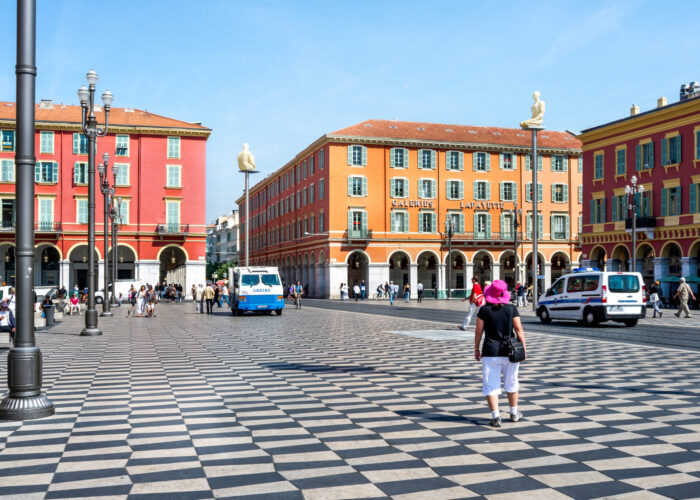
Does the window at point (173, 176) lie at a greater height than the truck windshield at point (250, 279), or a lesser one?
greater

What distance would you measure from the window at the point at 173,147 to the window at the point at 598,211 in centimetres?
3364

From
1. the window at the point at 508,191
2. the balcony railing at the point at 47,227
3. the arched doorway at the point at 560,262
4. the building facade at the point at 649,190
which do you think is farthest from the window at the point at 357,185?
the balcony railing at the point at 47,227

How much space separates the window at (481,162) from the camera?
71.7 m

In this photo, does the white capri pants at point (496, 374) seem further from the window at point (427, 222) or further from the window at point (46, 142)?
the window at point (427, 222)

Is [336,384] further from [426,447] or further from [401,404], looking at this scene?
[426,447]

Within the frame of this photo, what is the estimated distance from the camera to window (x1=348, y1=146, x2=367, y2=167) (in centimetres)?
6831

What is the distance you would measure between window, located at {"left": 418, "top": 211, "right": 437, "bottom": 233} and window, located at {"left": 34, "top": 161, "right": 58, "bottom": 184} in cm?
3194

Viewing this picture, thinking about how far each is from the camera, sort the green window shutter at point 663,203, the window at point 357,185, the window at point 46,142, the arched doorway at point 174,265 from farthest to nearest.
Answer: the window at point 357,185, the arched doorway at point 174,265, the window at point 46,142, the green window shutter at point 663,203

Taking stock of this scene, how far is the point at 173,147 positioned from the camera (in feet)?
206

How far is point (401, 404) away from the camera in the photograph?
9.63m

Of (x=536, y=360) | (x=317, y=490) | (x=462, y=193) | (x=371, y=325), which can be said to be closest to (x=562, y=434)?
(x=317, y=490)

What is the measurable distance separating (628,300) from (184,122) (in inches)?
1843

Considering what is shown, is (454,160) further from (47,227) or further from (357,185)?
(47,227)

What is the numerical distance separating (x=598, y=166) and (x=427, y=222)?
20.4 m
